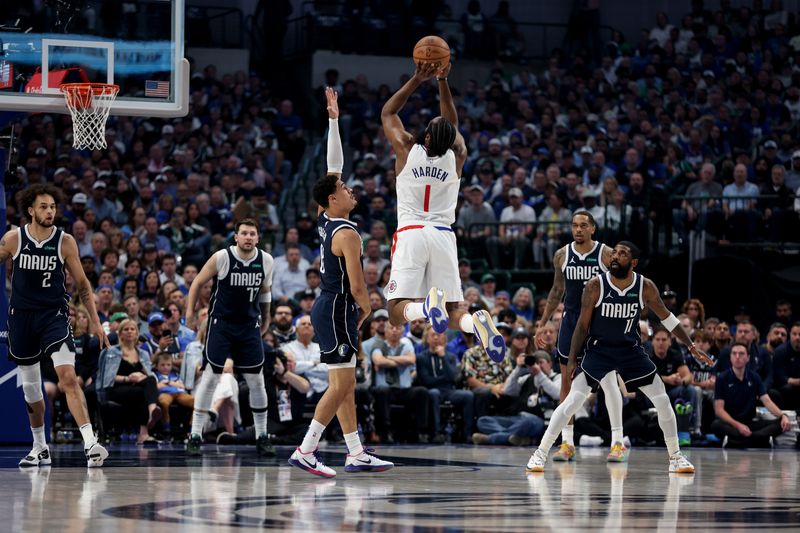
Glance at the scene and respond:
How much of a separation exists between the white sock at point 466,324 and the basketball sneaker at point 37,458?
12.3 ft

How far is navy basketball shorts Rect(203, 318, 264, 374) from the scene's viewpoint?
12312 mm

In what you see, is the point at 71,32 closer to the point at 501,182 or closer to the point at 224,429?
the point at 224,429

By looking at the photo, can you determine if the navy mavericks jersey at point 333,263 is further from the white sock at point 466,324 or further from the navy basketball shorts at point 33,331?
the navy basketball shorts at point 33,331

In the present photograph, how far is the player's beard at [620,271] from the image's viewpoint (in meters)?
11.4

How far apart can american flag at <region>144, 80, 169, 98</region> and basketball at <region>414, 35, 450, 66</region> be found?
13.3 feet

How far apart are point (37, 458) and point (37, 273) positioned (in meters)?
1.54

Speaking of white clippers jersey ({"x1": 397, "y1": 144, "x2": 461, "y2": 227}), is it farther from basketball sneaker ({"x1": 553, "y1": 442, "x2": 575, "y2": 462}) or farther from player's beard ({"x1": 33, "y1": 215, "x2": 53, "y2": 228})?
basketball sneaker ({"x1": 553, "y1": 442, "x2": 575, "y2": 462})

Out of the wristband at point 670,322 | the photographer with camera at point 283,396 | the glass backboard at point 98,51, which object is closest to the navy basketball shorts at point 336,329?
the wristband at point 670,322

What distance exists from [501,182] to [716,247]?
14.2 feet

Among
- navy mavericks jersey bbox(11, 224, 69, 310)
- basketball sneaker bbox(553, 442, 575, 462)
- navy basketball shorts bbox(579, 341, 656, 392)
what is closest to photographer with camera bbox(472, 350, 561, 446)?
basketball sneaker bbox(553, 442, 575, 462)

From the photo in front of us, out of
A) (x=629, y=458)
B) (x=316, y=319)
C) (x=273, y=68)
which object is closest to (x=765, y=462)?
(x=629, y=458)

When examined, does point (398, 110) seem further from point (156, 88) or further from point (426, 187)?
point (156, 88)

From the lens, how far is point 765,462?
1299cm

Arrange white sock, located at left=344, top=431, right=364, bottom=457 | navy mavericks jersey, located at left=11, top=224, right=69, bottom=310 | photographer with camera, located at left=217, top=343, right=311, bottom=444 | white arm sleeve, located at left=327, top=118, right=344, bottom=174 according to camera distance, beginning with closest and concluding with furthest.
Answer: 1. white sock, located at left=344, top=431, right=364, bottom=457
2. white arm sleeve, located at left=327, top=118, right=344, bottom=174
3. navy mavericks jersey, located at left=11, top=224, right=69, bottom=310
4. photographer with camera, located at left=217, top=343, right=311, bottom=444
